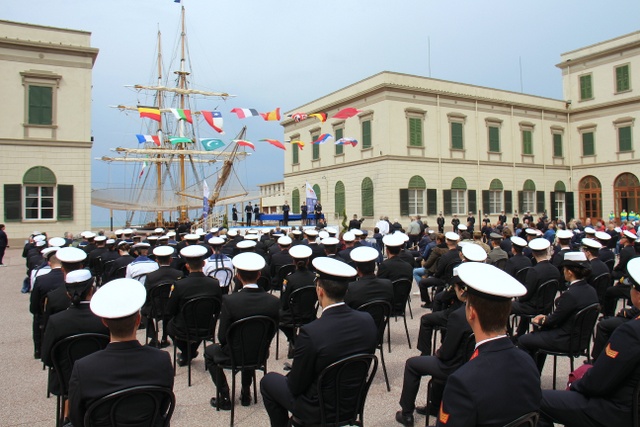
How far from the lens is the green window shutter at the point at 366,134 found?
2980cm

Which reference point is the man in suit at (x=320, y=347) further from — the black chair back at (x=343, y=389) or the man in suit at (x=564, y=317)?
the man in suit at (x=564, y=317)

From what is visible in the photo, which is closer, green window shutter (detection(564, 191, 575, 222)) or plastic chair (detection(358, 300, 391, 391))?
plastic chair (detection(358, 300, 391, 391))

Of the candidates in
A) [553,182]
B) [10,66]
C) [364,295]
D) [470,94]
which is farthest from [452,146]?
[364,295]

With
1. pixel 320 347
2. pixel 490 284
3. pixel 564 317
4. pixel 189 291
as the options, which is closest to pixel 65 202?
pixel 189 291

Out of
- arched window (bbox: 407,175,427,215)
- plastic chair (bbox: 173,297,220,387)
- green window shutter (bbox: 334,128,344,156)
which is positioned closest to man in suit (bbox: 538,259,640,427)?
plastic chair (bbox: 173,297,220,387)

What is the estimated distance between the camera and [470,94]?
103 feet

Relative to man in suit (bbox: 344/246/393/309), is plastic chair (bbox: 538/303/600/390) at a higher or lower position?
lower

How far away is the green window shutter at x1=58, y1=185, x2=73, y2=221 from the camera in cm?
2275

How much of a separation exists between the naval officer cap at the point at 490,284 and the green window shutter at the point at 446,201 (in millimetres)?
28592

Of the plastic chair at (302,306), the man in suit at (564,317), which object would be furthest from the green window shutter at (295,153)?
the man in suit at (564,317)

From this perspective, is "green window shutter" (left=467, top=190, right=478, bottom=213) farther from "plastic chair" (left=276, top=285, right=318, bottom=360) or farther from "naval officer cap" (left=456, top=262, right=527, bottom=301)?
"naval officer cap" (left=456, top=262, right=527, bottom=301)

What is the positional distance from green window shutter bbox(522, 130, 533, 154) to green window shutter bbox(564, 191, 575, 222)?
4.70m

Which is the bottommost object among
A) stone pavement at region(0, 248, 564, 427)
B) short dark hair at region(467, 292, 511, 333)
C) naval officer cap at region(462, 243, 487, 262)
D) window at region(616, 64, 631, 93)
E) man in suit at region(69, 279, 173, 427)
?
stone pavement at region(0, 248, 564, 427)

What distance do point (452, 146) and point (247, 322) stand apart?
94.6 feet
